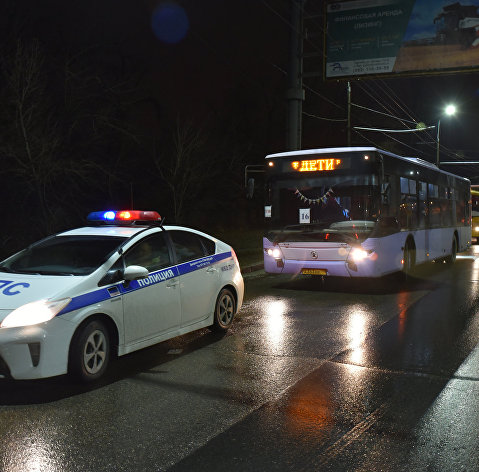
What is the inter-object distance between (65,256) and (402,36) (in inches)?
582

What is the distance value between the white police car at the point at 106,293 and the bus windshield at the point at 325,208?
166 inches

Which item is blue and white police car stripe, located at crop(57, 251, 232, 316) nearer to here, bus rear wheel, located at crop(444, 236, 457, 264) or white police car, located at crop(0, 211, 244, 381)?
white police car, located at crop(0, 211, 244, 381)

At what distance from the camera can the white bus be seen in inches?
454

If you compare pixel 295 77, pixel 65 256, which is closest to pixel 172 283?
pixel 65 256

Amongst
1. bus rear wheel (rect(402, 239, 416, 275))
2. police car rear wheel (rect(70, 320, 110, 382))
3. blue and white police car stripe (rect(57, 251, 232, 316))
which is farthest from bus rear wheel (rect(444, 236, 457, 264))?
police car rear wheel (rect(70, 320, 110, 382))

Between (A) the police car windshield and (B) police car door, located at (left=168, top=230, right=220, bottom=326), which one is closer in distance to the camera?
(A) the police car windshield

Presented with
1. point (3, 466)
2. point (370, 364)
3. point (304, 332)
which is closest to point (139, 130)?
point (304, 332)

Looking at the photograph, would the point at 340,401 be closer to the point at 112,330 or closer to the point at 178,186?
the point at 112,330

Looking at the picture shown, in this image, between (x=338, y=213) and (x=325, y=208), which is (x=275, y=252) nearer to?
(x=325, y=208)

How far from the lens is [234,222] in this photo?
36844 millimetres

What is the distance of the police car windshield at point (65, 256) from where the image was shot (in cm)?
603

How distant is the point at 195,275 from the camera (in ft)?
23.1

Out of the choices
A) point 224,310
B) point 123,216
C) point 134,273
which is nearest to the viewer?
point 134,273

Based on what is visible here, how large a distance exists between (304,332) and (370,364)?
1719 millimetres
